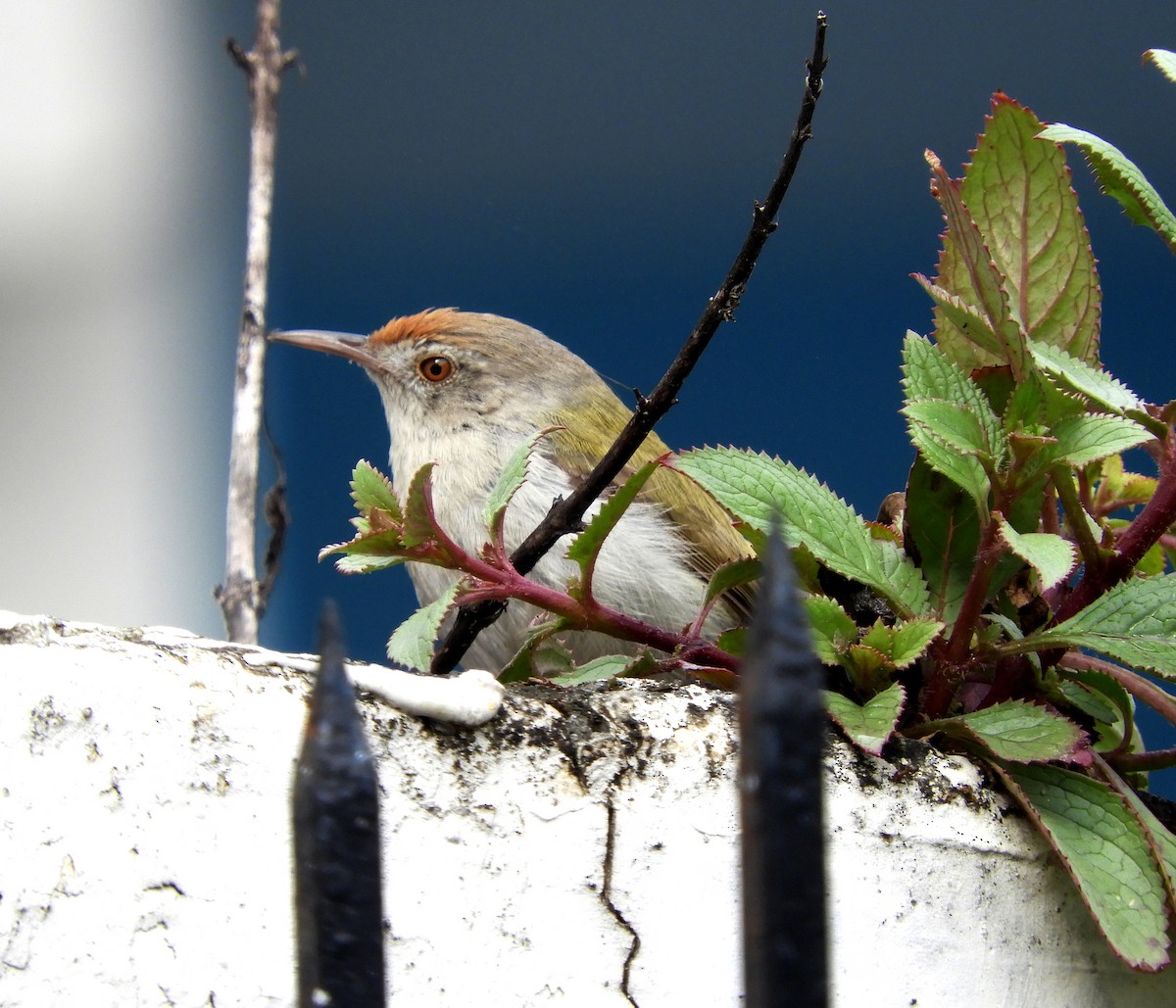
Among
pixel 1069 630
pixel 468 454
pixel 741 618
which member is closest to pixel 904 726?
pixel 1069 630

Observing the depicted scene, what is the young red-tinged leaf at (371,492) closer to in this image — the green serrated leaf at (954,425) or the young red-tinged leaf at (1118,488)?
the green serrated leaf at (954,425)

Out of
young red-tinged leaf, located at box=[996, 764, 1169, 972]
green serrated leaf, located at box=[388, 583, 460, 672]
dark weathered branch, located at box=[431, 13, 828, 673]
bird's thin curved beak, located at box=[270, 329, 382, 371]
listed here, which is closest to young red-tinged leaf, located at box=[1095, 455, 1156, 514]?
young red-tinged leaf, located at box=[996, 764, 1169, 972]

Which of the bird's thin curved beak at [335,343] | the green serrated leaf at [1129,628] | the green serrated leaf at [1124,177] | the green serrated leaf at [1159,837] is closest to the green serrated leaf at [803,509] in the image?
the green serrated leaf at [1129,628]

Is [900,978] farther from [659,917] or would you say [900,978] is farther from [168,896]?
[168,896]

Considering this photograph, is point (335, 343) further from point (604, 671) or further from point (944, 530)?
point (944, 530)

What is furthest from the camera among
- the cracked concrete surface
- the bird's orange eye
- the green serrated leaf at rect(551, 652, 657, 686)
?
the bird's orange eye

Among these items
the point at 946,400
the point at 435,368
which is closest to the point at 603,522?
the point at 946,400

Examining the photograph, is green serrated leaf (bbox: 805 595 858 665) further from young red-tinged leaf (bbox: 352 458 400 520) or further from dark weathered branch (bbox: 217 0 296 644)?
dark weathered branch (bbox: 217 0 296 644)
